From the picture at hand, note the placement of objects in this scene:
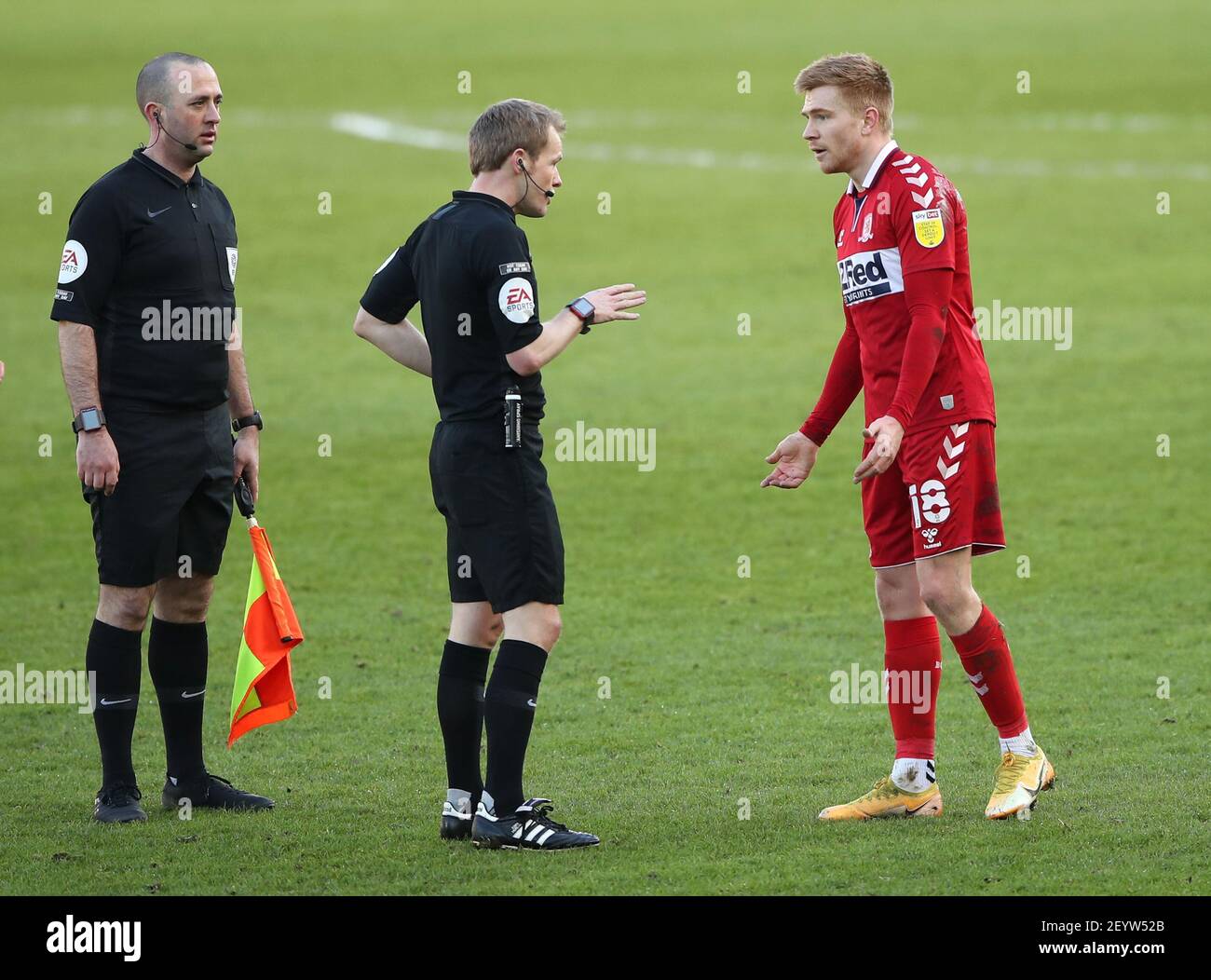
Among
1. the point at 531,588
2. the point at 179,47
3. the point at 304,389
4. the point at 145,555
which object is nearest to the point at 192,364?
the point at 145,555

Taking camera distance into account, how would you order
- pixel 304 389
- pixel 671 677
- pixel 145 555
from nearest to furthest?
pixel 145 555, pixel 671 677, pixel 304 389

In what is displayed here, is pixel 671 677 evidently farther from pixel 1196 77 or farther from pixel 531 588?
pixel 1196 77

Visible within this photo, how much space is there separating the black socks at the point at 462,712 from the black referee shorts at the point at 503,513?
32 centimetres

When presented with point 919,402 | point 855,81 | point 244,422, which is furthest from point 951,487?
point 244,422

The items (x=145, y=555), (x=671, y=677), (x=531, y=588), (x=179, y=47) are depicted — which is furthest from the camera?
(x=179, y=47)

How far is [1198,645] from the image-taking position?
344 inches

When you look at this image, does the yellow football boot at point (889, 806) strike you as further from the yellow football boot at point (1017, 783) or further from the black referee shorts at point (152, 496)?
the black referee shorts at point (152, 496)

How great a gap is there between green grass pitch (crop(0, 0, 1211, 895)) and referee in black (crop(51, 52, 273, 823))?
1.17ft

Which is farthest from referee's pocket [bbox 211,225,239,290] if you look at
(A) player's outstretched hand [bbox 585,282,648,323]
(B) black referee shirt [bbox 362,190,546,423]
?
(A) player's outstretched hand [bbox 585,282,648,323]

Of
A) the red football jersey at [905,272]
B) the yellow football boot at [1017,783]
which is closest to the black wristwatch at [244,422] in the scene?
the red football jersey at [905,272]

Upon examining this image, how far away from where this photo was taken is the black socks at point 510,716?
5766 millimetres

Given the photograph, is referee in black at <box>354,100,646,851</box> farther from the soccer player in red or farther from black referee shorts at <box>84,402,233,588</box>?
black referee shorts at <box>84,402,233,588</box>

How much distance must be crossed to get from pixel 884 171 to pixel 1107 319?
13677 millimetres
